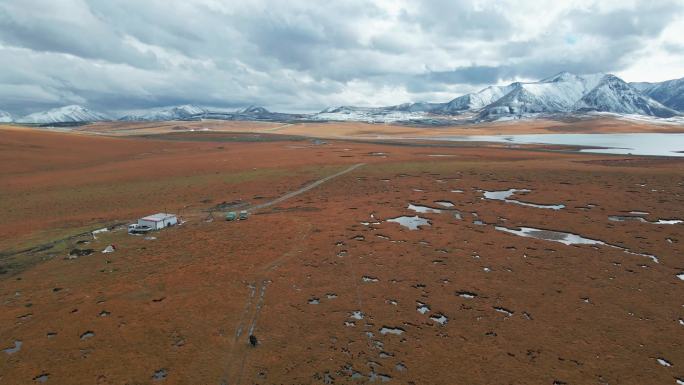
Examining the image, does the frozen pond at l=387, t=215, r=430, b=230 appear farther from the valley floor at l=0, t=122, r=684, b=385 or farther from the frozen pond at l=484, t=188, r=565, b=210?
the frozen pond at l=484, t=188, r=565, b=210

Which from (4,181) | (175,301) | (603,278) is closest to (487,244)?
(603,278)

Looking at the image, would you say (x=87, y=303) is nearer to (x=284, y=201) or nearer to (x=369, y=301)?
(x=369, y=301)

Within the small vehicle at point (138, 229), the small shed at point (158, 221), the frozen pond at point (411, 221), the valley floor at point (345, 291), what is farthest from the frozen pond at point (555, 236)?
the small vehicle at point (138, 229)

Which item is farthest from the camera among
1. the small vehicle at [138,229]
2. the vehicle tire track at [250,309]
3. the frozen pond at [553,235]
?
the small vehicle at [138,229]

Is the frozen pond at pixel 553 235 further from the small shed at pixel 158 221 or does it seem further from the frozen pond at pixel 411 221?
the small shed at pixel 158 221

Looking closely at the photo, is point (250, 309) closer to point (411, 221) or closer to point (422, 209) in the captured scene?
point (411, 221)

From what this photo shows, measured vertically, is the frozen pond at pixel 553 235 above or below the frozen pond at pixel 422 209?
below

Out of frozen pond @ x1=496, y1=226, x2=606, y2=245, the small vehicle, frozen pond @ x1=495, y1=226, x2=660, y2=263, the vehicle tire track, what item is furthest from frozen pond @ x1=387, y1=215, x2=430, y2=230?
the small vehicle
